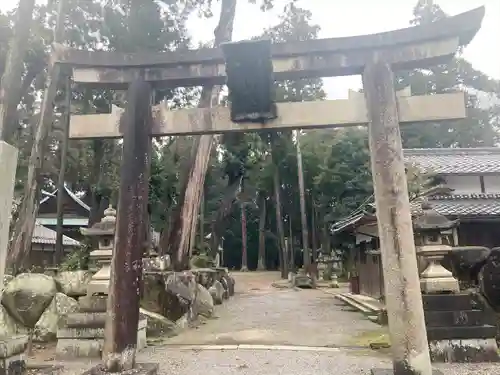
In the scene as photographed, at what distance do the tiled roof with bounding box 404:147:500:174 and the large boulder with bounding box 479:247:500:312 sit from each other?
9.87 m

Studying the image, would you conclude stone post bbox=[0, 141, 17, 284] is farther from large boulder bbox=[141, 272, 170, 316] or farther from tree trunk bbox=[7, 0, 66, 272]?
tree trunk bbox=[7, 0, 66, 272]

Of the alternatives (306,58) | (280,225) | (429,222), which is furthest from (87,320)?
(280,225)

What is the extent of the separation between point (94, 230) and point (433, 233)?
5.80m

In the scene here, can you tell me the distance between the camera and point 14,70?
12375 millimetres

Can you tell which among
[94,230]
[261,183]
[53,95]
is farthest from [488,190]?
[261,183]

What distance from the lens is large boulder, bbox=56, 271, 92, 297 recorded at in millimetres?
9117

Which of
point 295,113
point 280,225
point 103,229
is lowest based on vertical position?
point 103,229

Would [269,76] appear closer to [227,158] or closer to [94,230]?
[94,230]

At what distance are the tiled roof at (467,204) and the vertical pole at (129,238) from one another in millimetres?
10400

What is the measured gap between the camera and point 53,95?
13.5 metres

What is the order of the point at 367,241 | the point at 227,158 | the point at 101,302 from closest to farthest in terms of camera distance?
the point at 101,302 → the point at 367,241 → the point at 227,158

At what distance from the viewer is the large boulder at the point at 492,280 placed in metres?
7.07

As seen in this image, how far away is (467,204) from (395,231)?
11.2m

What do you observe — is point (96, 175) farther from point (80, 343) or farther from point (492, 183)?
point (492, 183)
